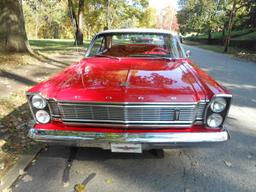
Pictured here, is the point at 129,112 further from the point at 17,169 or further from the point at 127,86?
the point at 17,169

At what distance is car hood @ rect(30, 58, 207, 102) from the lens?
3100 millimetres

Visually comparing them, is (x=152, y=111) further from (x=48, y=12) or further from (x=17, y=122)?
(x=48, y=12)

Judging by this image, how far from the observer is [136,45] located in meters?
5.37

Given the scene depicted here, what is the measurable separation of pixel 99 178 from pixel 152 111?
1.00 meters

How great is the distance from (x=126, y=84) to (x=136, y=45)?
2217 millimetres

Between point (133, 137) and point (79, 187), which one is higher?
point (133, 137)

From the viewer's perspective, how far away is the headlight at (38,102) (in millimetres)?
3279

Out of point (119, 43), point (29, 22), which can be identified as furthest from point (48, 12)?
point (119, 43)

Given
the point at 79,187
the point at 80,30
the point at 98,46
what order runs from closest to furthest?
the point at 79,187, the point at 98,46, the point at 80,30

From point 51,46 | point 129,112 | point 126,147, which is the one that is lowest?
point 51,46

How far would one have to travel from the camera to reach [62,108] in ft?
10.7

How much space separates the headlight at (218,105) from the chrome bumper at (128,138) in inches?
9.5

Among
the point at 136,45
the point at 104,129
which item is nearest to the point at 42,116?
the point at 104,129

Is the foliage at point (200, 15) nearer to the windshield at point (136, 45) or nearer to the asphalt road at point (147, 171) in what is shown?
the windshield at point (136, 45)
